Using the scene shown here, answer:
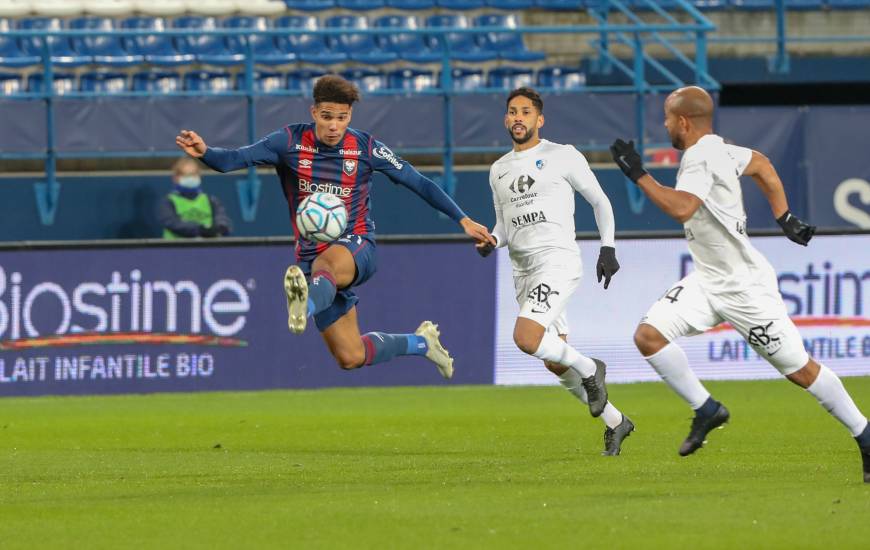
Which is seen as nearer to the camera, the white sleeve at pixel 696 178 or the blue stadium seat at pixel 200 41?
the white sleeve at pixel 696 178

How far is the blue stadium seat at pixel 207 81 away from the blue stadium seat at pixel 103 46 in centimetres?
60

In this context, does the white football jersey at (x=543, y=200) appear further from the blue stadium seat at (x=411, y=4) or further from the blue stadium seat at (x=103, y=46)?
the blue stadium seat at (x=411, y=4)

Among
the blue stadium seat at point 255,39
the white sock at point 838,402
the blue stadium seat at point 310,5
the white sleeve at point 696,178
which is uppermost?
the blue stadium seat at point 310,5

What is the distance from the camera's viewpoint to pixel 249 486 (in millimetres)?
8617

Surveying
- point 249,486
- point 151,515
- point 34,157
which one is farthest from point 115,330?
point 151,515

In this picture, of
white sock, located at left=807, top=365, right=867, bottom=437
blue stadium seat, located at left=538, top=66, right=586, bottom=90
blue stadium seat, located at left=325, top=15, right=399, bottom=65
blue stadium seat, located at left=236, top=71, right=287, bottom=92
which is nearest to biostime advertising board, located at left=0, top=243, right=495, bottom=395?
blue stadium seat, located at left=236, top=71, right=287, bottom=92

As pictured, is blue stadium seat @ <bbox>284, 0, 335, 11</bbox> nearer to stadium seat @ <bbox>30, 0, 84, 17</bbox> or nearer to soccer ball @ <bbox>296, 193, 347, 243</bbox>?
stadium seat @ <bbox>30, 0, 84, 17</bbox>

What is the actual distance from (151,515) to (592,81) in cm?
1480

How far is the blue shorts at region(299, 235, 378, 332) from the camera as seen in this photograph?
33.7 ft

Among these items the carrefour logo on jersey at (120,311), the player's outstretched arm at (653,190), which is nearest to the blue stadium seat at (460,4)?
the carrefour logo on jersey at (120,311)

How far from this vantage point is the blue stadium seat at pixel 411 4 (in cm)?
2180

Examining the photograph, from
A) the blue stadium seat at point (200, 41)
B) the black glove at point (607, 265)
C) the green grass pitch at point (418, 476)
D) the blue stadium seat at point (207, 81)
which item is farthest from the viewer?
the blue stadium seat at point (200, 41)

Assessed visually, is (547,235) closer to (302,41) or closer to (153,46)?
(153,46)

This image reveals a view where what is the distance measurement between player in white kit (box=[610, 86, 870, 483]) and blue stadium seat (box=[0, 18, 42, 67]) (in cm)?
1200
